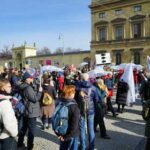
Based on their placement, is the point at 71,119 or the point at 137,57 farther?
the point at 137,57

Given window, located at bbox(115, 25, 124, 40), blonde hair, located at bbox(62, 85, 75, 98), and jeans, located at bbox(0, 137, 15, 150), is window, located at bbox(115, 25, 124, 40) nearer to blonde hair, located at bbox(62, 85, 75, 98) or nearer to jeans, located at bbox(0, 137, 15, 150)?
blonde hair, located at bbox(62, 85, 75, 98)

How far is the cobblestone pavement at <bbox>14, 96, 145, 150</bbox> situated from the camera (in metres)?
7.79

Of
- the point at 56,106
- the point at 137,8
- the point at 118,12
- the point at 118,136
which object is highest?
the point at 137,8

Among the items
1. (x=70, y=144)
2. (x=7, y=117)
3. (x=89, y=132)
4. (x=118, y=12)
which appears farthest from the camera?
(x=118, y=12)

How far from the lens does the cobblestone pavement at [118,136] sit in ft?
25.6

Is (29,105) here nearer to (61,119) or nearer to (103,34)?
(61,119)

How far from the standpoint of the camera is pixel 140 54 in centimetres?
4391

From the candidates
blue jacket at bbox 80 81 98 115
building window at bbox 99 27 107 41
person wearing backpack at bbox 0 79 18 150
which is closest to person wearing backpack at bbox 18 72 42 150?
blue jacket at bbox 80 81 98 115

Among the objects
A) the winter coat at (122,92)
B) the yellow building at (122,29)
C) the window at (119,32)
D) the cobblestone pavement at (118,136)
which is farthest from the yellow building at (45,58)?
the cobblestone pavement at (118,136)

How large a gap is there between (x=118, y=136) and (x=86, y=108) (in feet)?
6.95

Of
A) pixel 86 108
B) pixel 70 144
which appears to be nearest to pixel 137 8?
pixel 86 108

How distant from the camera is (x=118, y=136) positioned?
8719 mm

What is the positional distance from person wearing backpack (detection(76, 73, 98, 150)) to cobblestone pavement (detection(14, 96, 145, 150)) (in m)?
0.86

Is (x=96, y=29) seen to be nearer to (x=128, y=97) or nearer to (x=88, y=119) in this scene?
(x=128, y=97)
